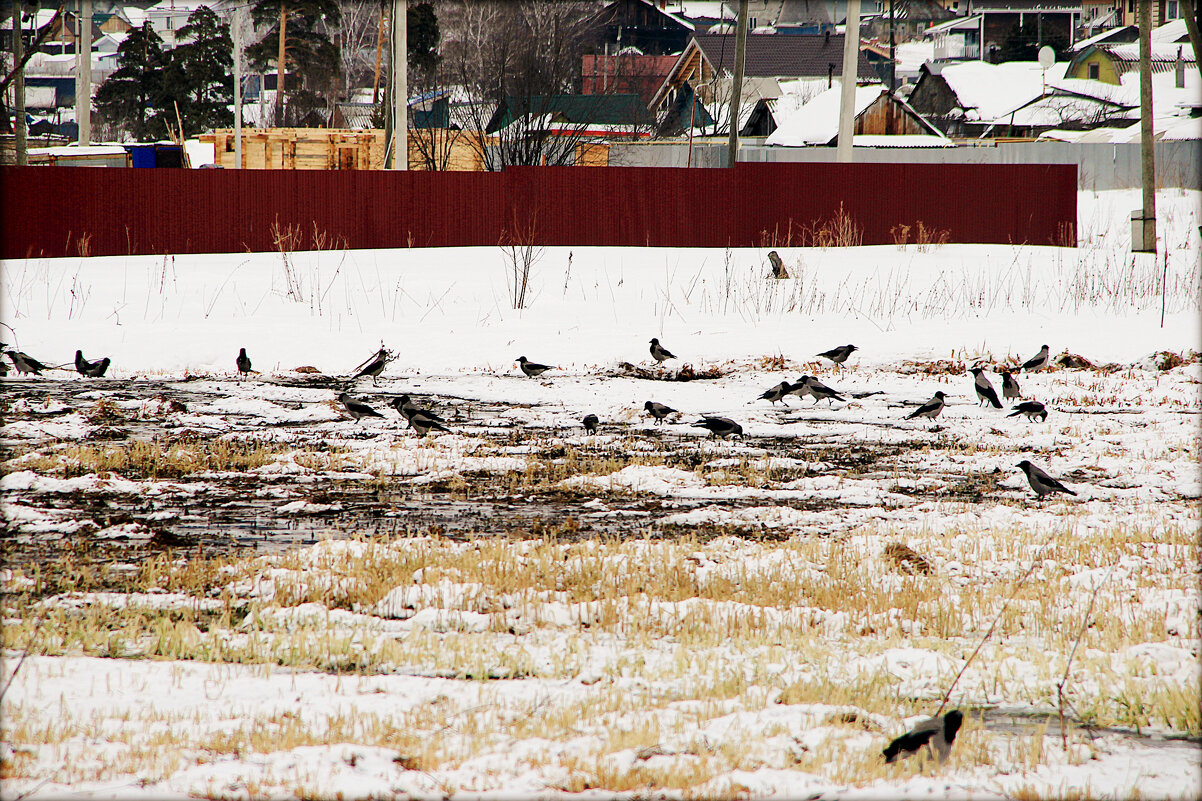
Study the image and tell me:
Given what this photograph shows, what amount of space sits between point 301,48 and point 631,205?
3570 centimetres

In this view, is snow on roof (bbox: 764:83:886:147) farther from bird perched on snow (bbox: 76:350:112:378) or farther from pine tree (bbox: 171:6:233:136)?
bird perched on snow (bbox: 76:350:112:378)

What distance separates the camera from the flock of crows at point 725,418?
30.5 ft

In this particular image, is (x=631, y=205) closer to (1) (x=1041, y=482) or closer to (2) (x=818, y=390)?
(2) (x=818, y=390)

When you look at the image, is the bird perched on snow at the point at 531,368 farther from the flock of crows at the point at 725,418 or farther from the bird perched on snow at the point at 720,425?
the bird perched on snow at the point at 720,425

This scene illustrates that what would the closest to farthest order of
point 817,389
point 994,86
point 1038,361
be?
point 817,389 → point 1038,361 → point 994,86

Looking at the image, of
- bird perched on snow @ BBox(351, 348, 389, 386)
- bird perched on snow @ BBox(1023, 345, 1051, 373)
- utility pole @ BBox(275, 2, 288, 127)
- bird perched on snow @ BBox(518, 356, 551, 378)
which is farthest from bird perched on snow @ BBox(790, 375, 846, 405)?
utility pole @ BBox(275, 2, 288, 127)

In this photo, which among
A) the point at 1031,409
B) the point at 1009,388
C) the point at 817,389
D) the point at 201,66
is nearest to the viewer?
the point at 1031,409

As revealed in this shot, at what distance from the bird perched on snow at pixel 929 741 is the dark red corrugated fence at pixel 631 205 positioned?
20.3 meters

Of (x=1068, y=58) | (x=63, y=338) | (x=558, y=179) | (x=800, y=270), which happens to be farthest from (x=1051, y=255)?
(x=1068, y=58)

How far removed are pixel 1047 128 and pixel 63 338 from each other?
60187 mm

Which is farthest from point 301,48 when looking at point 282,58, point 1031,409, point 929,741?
point 929,741

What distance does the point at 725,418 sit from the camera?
34.7 feet

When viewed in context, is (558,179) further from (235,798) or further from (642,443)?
(235,798)

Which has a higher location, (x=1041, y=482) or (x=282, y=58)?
(x=282, y=58)
